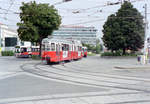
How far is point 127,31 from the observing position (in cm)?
4066

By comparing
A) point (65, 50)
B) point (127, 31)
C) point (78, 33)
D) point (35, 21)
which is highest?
point (78, 33)

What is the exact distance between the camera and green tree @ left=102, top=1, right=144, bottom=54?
3969 cm

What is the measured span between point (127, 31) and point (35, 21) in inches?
774

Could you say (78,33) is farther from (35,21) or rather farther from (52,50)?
(52,50)

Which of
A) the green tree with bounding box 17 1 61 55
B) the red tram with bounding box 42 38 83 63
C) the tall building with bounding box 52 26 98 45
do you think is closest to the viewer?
the red tram with bounding box 42 38 83 63

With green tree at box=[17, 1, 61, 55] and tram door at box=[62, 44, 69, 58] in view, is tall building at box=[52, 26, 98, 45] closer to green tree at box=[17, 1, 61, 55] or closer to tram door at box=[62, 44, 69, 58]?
green tree at box=[17, 1, 61, 55]

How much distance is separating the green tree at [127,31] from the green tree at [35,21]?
535 inches

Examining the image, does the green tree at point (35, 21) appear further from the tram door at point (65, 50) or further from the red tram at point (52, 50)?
the red tram at point (52, 50)

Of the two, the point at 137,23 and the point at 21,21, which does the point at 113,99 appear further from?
the point at 137,23

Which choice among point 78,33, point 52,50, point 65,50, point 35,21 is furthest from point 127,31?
point 78,33

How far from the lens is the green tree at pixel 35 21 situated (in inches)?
1252

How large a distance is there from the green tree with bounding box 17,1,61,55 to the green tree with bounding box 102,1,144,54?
13.6 m

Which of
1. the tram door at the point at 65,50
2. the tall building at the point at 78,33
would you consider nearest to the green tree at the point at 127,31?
the tram door at the point at 65,50

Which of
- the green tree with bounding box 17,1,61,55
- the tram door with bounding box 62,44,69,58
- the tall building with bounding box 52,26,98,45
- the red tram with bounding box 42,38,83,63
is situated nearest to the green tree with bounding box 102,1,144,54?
the green tree with bounding box 17,1,61,55
